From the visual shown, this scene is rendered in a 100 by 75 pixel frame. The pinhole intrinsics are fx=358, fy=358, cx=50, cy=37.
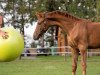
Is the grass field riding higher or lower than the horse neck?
lower

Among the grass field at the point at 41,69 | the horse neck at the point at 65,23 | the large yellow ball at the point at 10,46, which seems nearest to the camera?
the large yellow ball at the point at 10,46

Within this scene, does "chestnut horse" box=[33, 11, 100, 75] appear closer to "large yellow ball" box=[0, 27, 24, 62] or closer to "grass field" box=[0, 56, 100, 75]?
"grass field" box=[0, 56, 100, 75]

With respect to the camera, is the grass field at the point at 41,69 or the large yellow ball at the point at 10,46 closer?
the large yellow ball at the point at 10,46

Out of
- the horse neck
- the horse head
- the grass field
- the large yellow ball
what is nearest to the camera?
the large yellow ball

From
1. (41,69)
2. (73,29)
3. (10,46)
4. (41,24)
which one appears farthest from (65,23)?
(41,69)

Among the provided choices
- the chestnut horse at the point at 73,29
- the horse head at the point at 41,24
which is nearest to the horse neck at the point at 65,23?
the chestnut horse at the point at 73,29

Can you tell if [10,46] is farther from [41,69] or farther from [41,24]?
[41,69]

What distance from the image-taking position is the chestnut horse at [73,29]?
1087 cm

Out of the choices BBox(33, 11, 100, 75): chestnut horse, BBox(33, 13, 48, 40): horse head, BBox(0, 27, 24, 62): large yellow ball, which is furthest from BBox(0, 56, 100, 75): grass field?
BBox(0, 27, 24, 62): large yellow ball

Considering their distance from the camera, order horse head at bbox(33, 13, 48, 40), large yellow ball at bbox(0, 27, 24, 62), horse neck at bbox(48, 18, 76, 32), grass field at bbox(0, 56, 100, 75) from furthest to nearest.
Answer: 1. grass field at bbox(0, 56, 100, 75)
2. horse neck at bbox(48, 18, 76, 32)
3. horse head at bbox(33, 13, 48, 40)
4. large yellow ball at bbox(0, 27, 24, 62)

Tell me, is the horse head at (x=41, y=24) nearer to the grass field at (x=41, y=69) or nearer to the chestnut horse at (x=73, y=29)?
the chestnut horse at (x=73, y=29)

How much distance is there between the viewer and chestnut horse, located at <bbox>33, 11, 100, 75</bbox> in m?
10.9

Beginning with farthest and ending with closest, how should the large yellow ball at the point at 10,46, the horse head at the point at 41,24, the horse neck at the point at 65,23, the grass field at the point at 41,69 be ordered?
the grass field at the point at 41,69 → the horse neck at the point at 65,23 → the horse head at the point at 41,24 → the large yellow ball at the point at 10,46

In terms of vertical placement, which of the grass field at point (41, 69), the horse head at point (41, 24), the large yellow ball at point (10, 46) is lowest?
the grass field at point (41, 69)
